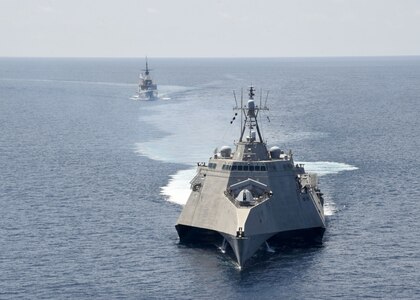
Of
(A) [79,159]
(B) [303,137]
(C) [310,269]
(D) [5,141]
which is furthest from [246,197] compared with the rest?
(D) [5,141]

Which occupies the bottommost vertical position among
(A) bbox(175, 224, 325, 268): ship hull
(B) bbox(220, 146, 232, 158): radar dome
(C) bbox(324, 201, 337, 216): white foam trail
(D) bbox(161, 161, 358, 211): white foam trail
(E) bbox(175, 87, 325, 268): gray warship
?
(D) bbox(161, 161, 358, 211): white foam trail

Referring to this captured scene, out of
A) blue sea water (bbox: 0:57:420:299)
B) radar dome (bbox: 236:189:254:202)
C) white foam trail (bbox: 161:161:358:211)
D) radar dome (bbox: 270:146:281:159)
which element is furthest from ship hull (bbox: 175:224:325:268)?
white foam trail (bbox: 161:161:358:211)

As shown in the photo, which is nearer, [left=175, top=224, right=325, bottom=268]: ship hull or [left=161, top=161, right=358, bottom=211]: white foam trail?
[left=175, top=224, right=325, bottom=268]: ship hull

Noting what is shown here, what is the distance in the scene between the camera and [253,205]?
85.8 metres

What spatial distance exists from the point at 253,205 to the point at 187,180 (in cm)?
3539

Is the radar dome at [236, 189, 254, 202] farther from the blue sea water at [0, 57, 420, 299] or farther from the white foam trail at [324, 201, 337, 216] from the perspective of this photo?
the white foam trail at [324, 201, 337, 216]

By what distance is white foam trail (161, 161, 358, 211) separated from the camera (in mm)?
107744

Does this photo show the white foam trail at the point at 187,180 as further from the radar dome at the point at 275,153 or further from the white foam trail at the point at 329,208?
the radar dome at the point at 275,153

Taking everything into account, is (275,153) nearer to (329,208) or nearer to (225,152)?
(225,152)

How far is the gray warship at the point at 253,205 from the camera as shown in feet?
278

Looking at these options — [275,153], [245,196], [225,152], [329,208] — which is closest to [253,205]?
[245,196]

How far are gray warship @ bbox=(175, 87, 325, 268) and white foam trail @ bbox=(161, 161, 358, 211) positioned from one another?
38.5 feet

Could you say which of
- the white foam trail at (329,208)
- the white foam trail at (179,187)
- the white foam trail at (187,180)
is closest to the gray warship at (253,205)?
the white foam trail at (329,208)

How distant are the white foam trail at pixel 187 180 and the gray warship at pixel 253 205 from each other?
11.7 metres
